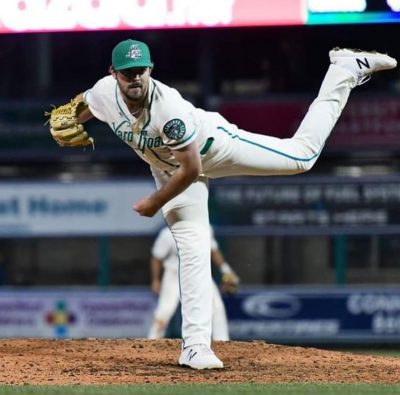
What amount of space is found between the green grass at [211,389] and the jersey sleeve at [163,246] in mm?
6550

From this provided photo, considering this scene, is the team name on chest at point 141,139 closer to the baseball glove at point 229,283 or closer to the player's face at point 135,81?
the player's face at point 135,81

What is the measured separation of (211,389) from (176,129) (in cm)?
135

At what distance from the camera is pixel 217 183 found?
1459 centimetres

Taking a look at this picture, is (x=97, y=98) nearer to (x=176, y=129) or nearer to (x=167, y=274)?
(x=176, y=129)

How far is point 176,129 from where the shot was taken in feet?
23.2

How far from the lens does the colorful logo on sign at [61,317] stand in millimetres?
14812

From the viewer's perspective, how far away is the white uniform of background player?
7148 millimetres

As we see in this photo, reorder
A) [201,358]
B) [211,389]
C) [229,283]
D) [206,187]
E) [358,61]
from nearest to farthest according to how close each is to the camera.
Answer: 1. [211,389]
2. [201,358]
3. [206,187]
4. [358,61]
5. [229,283]

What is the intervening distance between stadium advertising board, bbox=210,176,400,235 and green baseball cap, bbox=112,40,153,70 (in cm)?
748

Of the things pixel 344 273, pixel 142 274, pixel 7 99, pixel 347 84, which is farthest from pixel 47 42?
pixel 347 84

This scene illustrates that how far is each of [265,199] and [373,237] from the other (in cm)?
124

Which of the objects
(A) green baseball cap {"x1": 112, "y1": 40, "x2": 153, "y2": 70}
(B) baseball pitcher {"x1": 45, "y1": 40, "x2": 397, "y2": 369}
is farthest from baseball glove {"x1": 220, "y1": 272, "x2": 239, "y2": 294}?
(A) green baseball cap {"x1": 112, "y1": 40, "x2": 153, "y2": 70}

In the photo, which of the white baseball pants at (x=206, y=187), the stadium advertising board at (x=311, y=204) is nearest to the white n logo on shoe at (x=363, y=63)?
the white baseball pants at (x=206, y=187)

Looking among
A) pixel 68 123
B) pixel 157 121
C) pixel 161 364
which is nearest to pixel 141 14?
pixel 68 123
